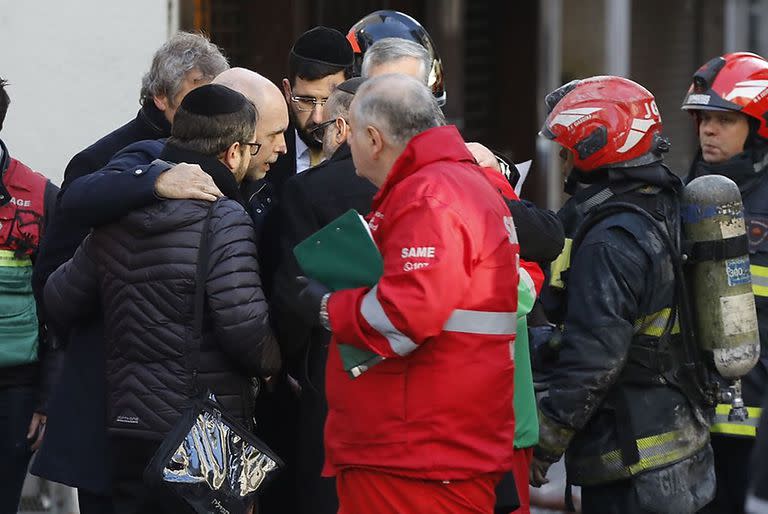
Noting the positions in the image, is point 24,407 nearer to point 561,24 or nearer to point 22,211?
point 22,211

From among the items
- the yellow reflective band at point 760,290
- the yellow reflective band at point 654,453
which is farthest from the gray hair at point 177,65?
the yellow reflective band at point 760,290

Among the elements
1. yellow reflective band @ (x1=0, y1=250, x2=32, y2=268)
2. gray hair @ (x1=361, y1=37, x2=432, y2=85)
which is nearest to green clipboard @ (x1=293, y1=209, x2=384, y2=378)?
gray hair @ (x1=361, y1=37, x2=432, y2=85)

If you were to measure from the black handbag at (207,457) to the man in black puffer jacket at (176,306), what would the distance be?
0.03 metres

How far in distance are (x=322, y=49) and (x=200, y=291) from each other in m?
1.55

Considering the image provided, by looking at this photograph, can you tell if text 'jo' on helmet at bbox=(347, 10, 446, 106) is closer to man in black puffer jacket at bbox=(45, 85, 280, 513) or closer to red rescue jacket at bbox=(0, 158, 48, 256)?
red rescue jacket at bbox=(0, 158, 48, 256)

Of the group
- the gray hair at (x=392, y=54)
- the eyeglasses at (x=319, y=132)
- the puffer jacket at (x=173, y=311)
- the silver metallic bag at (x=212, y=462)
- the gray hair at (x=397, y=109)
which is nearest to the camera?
the gray hair at (x=397, y=109)

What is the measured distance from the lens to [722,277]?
466cm

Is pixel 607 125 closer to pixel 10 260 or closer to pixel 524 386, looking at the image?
pixel 524 386

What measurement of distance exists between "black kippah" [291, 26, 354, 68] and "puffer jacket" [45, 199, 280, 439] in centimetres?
129

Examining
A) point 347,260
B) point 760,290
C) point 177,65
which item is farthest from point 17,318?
point 760,290

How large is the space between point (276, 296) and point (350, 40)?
6.52 feet

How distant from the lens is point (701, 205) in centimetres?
471

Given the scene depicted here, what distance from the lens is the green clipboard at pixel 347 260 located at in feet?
12.8

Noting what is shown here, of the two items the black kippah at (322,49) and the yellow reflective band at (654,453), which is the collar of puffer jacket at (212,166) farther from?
the yellow reflective band at (654,453)
